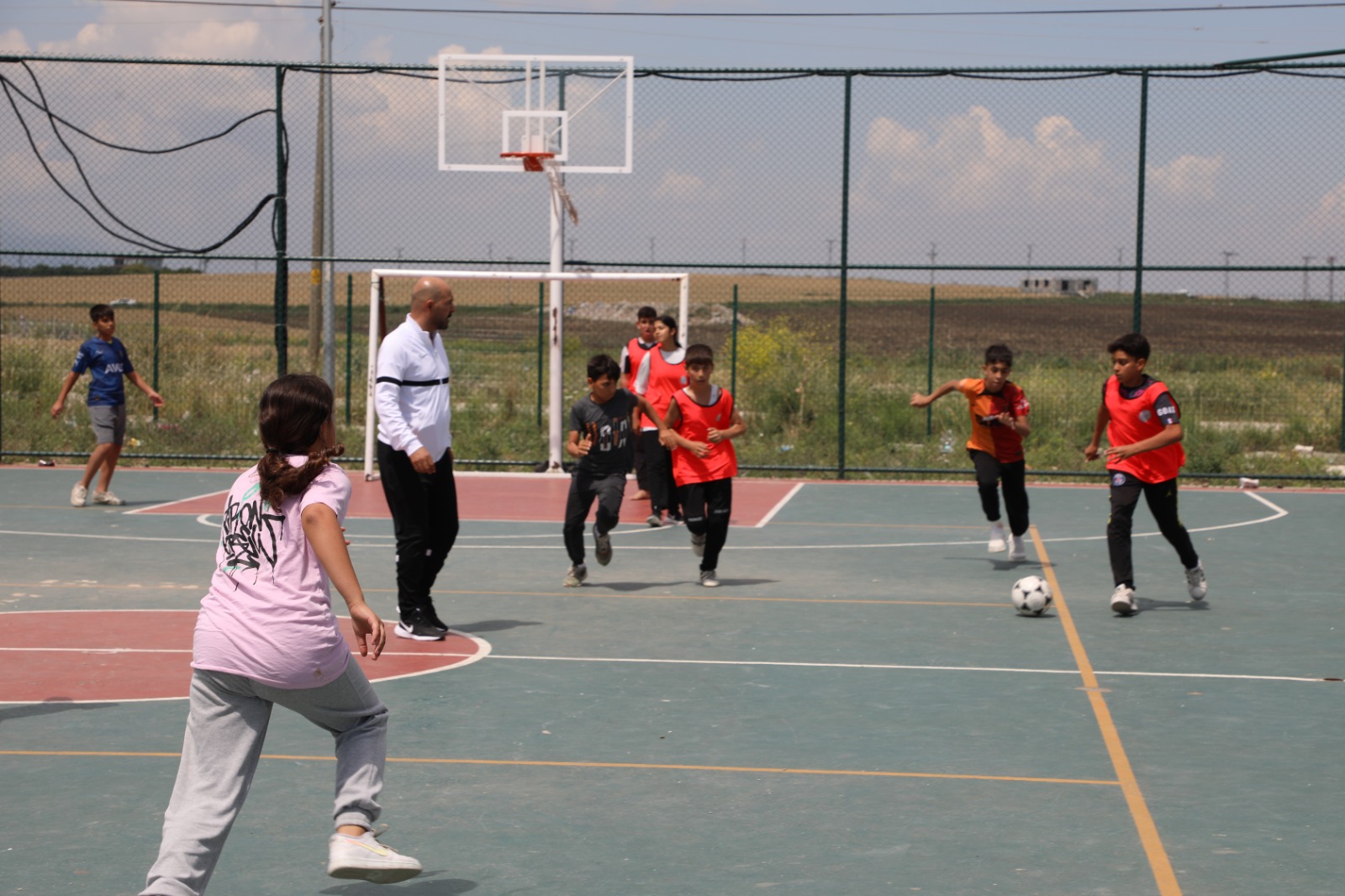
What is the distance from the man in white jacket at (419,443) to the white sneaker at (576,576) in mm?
1920

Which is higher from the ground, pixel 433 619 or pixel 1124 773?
pixel 433 619

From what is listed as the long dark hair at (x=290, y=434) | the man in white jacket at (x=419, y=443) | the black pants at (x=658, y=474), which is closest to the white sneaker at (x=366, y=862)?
the long dark hair at (x=290, y=434)

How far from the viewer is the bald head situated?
8.52m

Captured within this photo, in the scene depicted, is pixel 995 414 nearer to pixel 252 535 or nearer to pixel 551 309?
pixel 551 309

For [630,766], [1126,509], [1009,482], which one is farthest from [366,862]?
[1009,482]

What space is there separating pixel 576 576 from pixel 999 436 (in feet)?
11.4

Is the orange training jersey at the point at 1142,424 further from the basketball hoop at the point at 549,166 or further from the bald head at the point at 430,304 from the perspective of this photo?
the basketball hoop at the point at 549,166

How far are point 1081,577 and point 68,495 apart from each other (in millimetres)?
10134

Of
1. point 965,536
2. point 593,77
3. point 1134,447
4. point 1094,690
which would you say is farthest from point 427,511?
point 593,77

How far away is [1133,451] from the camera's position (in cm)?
944

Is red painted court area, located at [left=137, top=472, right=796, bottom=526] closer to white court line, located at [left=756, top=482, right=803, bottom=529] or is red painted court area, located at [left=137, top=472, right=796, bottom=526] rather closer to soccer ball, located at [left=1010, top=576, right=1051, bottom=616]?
white court line, located at [left=756, top=482, right=803, bottom=529]

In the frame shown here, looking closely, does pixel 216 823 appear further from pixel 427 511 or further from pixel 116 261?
pixel 116 261

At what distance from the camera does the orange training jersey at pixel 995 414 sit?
37.8ft

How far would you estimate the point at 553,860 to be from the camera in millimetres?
4977
